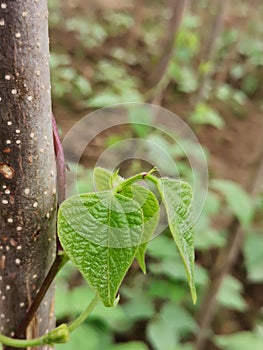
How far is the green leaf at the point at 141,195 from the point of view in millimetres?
331

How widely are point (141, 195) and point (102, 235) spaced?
0.13 ft

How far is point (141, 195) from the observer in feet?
1.09

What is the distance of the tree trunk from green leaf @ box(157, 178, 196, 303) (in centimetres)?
9

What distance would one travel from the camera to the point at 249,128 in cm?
314

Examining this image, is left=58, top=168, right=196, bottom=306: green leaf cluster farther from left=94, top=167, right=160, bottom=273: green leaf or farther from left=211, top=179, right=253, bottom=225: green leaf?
left=211, top=179, right=253, bottom=225: green leaf

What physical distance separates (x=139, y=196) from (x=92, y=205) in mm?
34

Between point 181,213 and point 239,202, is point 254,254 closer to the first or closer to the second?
point 239,202

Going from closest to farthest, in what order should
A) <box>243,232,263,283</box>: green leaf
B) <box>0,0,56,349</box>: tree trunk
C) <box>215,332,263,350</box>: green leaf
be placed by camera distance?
<box>0,0,56,349</box>: tree trunk < <box>215,332,263,350</box>: green leaf < <box>243,232,263,283</box>: green leaf

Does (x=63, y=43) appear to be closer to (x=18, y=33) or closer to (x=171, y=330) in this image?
(x=171, y=330)

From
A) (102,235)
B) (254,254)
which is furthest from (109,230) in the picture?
(254,254)

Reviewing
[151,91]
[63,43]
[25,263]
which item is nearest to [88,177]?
[151,91]

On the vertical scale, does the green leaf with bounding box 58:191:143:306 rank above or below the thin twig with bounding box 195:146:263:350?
above

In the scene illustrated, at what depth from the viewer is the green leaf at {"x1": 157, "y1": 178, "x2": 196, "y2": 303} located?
31 centimetres

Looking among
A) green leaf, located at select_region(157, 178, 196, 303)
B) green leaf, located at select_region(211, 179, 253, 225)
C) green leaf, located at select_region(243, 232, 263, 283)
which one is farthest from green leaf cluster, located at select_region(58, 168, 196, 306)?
green leaf, located at select_region(243, 232, 263, 283)
